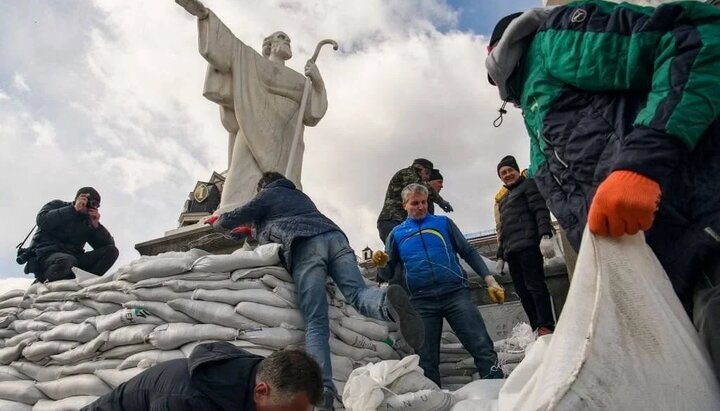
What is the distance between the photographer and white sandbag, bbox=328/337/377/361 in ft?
9.96

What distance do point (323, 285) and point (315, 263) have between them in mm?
144

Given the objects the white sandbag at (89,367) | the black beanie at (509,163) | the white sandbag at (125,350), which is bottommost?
the white sandbag at (89,367)

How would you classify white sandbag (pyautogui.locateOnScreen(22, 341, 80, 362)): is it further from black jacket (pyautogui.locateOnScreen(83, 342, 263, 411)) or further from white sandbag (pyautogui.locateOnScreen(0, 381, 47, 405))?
black jacket (pyautogui.locateOnScreen(83, 342, 263, 411))

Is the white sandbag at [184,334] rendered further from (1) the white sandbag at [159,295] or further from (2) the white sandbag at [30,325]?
(2) the white sandbag at [30,325]

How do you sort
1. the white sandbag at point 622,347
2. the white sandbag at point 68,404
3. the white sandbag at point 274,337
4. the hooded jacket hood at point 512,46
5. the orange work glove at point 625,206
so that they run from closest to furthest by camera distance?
the white sandbag at point 622,347
the orange work glove at point 625,206
the hooded jacket hood at point 512,46
the white sandbag at point 68,404
the white sandbag at point 274,337

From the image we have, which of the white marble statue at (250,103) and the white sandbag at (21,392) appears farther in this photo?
the white marble statue at (250,103)

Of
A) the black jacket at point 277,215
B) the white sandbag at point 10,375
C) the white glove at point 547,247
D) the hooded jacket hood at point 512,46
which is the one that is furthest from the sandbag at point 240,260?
the hooded jacket hood at point 512,46

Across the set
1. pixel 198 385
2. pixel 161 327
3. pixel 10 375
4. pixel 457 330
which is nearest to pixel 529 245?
pixel 457 330

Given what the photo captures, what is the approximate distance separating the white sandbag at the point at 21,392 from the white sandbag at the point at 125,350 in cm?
40

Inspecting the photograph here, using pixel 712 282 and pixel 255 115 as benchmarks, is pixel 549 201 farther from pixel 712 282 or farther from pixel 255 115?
pixel 255 115

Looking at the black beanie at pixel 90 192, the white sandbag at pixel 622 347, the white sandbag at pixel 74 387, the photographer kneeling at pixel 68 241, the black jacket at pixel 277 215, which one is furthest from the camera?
the black beanie at pixel 90 192

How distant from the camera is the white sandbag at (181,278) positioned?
3.03m

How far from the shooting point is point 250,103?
637 cm

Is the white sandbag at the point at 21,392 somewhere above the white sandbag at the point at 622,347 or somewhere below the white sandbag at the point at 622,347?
above
